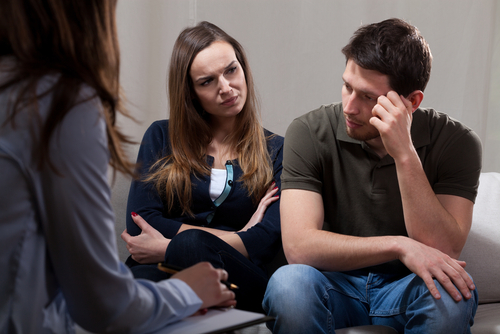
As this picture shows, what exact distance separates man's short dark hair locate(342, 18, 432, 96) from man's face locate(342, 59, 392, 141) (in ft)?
0.06

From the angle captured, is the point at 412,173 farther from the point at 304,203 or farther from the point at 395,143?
the point at 304,203

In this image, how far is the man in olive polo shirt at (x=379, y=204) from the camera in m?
1.10

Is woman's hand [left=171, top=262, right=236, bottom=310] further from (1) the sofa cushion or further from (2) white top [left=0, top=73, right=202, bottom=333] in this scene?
(1) the sofa cushion

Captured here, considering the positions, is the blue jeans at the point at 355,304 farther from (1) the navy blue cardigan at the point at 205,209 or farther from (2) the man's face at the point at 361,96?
(2) the man's face at the point at 361,96

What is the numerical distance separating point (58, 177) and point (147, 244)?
937 mm

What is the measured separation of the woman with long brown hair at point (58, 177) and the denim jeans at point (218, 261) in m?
0.56

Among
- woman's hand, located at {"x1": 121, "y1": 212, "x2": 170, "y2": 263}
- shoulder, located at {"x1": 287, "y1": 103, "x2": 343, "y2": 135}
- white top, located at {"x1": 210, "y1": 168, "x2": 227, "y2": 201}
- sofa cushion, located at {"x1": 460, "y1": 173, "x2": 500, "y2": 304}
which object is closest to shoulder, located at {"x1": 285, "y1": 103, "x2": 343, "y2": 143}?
shoulder, located at {"x1": 287, "y1": 103, "x2": 343, "y2": 135}

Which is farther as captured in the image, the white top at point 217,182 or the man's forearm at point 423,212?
the white top at point 217,182

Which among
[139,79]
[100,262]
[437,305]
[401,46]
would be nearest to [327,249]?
[437,305]

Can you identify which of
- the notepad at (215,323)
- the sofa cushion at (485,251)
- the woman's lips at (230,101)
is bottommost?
the sofa cushion at (485,251)

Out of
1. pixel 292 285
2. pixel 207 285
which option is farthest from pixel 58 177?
pixel 292 285

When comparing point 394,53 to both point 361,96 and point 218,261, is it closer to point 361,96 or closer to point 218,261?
point 361,96

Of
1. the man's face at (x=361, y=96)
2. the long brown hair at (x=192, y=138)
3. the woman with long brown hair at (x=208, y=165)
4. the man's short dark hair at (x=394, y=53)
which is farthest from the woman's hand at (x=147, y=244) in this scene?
the man's short dark hair at (x=394, y=53)

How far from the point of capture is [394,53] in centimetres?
123
